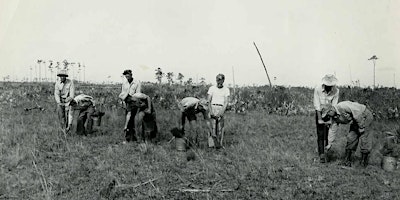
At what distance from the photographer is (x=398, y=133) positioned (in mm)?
9570

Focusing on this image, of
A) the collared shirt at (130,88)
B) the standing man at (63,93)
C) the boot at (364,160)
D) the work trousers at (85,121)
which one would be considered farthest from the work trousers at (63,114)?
the boot at (364,160)

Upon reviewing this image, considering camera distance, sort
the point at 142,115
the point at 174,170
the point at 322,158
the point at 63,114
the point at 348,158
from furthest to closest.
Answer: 1. the point at 63,114
2. the point at 142,115
3. the point at 322,158
4. the point at 348,158
5. the point at 174,170

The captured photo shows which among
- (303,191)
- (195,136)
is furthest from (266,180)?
(195,136)

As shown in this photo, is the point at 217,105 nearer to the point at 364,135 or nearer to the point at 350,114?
the point at 350,114

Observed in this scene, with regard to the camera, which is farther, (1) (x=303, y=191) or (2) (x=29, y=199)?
(1) (x=303, y=191)

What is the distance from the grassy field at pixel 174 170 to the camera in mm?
5375

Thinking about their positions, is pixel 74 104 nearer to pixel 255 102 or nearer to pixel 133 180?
pixel 133 180

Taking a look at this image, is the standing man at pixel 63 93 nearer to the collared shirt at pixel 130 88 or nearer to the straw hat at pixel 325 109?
the collared shirt at pixel 130 88

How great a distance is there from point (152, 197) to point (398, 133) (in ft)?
24.4

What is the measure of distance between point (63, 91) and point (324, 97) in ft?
22.4

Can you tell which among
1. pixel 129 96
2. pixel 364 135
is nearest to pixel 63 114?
pixel 129 96

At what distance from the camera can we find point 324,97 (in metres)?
7.38

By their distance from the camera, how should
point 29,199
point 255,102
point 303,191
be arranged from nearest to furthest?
point 29,199, point 303,191, point 255,102

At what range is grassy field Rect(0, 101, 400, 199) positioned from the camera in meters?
5.38
